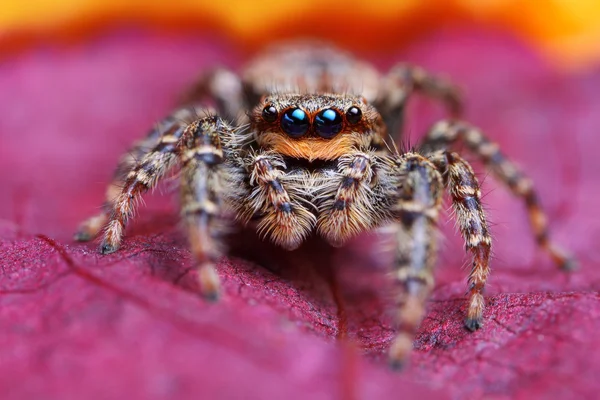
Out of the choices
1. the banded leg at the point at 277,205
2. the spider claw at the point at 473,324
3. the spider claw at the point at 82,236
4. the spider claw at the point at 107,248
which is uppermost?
the banded leg at the point at 277,205

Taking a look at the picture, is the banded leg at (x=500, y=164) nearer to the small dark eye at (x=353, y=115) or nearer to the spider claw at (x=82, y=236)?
the small dark eye at (x=353, y=115)

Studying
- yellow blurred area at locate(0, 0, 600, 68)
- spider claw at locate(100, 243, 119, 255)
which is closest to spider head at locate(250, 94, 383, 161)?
spider claw at locate(100, 243, 119, 255)

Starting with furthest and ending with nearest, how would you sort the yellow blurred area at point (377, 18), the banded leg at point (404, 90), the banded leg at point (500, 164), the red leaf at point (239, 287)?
the yellow blurred area at point (377, 18) < the banded leg at point (404, 90) < the banded leg at point (500, 164) < the red leaf at point (239, 287)

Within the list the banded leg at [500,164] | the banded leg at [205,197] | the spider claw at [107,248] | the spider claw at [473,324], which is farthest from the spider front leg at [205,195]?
the banded leg at [500,164]

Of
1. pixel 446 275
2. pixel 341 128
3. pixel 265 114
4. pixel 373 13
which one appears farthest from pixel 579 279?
pixel 373 13

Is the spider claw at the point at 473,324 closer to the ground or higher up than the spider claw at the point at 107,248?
higher up

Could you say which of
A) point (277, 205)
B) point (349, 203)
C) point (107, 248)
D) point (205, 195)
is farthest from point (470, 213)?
point (107, 248)

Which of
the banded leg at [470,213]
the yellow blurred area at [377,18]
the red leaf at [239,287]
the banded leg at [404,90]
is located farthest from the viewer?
the yellow blurred area at [377,18]
